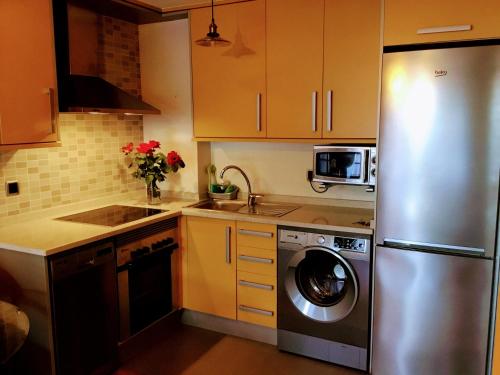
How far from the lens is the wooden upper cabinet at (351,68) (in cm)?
267

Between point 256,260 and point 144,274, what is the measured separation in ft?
2.38

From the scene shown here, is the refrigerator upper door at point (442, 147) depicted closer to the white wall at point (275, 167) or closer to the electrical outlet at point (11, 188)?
the white wall at point (275, 167)

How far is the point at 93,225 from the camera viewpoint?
269 centimetres

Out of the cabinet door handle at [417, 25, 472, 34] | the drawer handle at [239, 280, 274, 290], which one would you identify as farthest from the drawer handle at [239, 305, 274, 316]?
the cabinet door handle at [417, 25, 472, 34]

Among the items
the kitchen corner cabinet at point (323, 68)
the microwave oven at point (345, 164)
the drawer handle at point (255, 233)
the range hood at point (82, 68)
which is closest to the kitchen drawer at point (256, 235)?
the drawer handle at point (255, 233)

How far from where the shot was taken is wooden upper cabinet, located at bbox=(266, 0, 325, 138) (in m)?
2.82

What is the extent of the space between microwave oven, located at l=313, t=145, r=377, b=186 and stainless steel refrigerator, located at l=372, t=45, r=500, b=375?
1.37 ft

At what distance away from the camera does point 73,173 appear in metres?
3.11

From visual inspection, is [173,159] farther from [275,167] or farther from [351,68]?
[351,68]

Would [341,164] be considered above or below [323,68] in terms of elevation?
below

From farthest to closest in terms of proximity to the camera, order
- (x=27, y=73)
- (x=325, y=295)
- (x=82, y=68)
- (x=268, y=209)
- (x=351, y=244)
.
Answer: (x=268, y=209) → (x=82, y=68) → (x=325, y=295) → (x=351, y=244) → (x=27, y=73)

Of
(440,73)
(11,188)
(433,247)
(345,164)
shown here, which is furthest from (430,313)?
(11,188)

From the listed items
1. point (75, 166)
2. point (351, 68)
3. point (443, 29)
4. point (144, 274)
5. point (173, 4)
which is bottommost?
point (144, 274)

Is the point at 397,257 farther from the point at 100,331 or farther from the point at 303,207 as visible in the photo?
the point at 100,331
